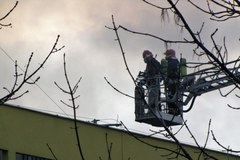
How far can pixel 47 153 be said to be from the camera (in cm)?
2484

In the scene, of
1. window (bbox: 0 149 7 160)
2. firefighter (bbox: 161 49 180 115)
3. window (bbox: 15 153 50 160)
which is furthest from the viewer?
window (bbox: 15 153 50 160)

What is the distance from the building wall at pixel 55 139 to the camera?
79.0 feet

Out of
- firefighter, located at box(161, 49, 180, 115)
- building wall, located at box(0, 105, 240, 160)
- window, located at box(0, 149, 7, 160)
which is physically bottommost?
firefighter, located at box(161, 49, 180, 115)

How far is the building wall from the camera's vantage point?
24.1m

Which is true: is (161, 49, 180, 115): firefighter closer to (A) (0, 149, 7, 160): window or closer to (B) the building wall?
(B) the building wall

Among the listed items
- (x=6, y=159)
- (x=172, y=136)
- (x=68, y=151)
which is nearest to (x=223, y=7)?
(x=172, y=136)

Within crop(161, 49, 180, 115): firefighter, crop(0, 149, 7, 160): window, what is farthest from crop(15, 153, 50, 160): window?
crop(161, 49, 180, 115): firefighter

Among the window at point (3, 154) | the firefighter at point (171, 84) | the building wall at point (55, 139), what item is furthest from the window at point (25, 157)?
the firefighter at point (171, 84)

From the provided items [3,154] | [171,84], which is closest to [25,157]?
[3,154]

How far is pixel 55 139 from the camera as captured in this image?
25625 mm

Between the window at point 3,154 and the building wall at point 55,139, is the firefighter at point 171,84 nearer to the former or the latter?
the building wall at point 55,139

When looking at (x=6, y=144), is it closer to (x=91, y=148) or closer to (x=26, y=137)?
(x=26, y=137)

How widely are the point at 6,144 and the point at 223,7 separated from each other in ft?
61.5

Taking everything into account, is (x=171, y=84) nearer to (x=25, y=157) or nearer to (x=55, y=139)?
(x=25, y=157)
